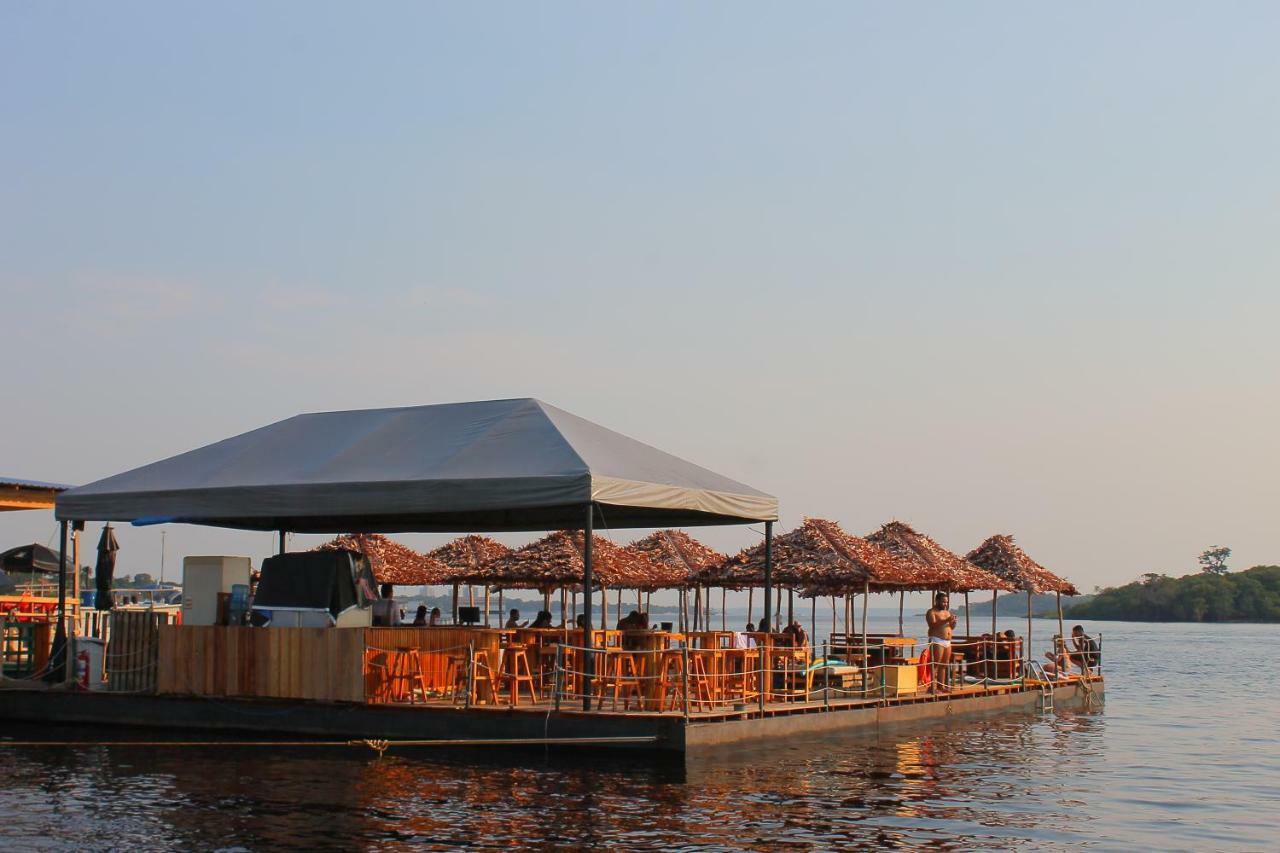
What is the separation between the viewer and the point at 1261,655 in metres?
75.5

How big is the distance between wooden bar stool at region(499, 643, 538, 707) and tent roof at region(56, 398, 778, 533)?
2107 millimetres

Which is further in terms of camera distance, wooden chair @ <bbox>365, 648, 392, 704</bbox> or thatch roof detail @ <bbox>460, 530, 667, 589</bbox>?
thatch roof detail @ <bbox>460, 530, 667, 589</bbox>

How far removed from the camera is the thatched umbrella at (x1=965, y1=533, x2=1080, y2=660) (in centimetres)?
3303

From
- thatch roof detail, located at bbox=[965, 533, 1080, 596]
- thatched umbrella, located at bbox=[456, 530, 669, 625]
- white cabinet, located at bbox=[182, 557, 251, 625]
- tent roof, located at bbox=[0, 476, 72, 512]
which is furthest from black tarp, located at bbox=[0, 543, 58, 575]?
thatch roof detail, located at bbox=[965, 533, 1080, 596]

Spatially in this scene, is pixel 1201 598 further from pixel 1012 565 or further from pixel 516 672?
pixel 516 672

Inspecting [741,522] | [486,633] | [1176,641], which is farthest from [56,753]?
[1176,641]

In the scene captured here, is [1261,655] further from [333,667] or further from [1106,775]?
[333,667]

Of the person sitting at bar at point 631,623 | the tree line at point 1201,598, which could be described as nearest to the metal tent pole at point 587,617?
the person sitting at bar at point 631,623

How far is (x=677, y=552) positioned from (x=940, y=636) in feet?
48.5

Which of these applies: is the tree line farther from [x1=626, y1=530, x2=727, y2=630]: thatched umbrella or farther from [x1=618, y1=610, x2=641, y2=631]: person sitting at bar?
[x1=618, y1=610, x2=641, y2=631]: person sitting at bar

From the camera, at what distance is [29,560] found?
31141 mm

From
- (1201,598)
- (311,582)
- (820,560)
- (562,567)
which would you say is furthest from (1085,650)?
(1201,598)

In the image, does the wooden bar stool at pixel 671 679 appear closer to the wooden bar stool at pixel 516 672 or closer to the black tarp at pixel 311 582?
the wooden bar stool at pixel 516 672

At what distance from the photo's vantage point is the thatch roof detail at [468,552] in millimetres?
37531
